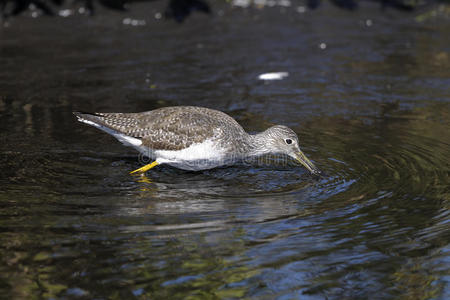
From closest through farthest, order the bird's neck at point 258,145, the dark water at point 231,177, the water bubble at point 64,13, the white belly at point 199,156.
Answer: the dark water at point 231,177, the white belly at point 199,156, the bird's neck at point 258,145, the water bubble at point 64,13

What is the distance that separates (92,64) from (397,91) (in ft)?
21.0

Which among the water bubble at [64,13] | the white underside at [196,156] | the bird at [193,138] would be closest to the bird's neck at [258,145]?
the bird at [193,138]

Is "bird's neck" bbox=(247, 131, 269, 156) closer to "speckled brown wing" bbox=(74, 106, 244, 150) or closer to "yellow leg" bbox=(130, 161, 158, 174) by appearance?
"speckled brown wing" bbox=(74, 106, 244, 150)

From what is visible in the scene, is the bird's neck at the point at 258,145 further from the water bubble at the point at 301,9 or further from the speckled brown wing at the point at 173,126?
the water bubble at the point at 301,9

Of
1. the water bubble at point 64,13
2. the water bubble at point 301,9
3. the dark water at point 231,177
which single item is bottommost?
the dark water at point 231,177

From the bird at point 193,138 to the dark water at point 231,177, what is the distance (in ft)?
0.74

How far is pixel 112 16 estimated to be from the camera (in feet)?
55.8

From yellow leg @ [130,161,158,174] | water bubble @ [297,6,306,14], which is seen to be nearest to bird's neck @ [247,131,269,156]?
yellow leg @ [130,161,158,174]

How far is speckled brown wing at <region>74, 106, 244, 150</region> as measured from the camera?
838cm

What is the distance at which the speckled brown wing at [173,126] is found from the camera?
838 centimetres

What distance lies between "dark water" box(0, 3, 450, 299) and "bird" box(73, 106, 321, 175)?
0.74 ft

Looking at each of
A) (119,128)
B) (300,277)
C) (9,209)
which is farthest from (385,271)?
(119,128)

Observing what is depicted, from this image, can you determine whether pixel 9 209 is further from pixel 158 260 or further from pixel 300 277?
pixel 300 277

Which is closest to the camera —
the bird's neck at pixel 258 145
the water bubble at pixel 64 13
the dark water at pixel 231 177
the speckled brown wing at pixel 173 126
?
the dark water at pixel 231 177
